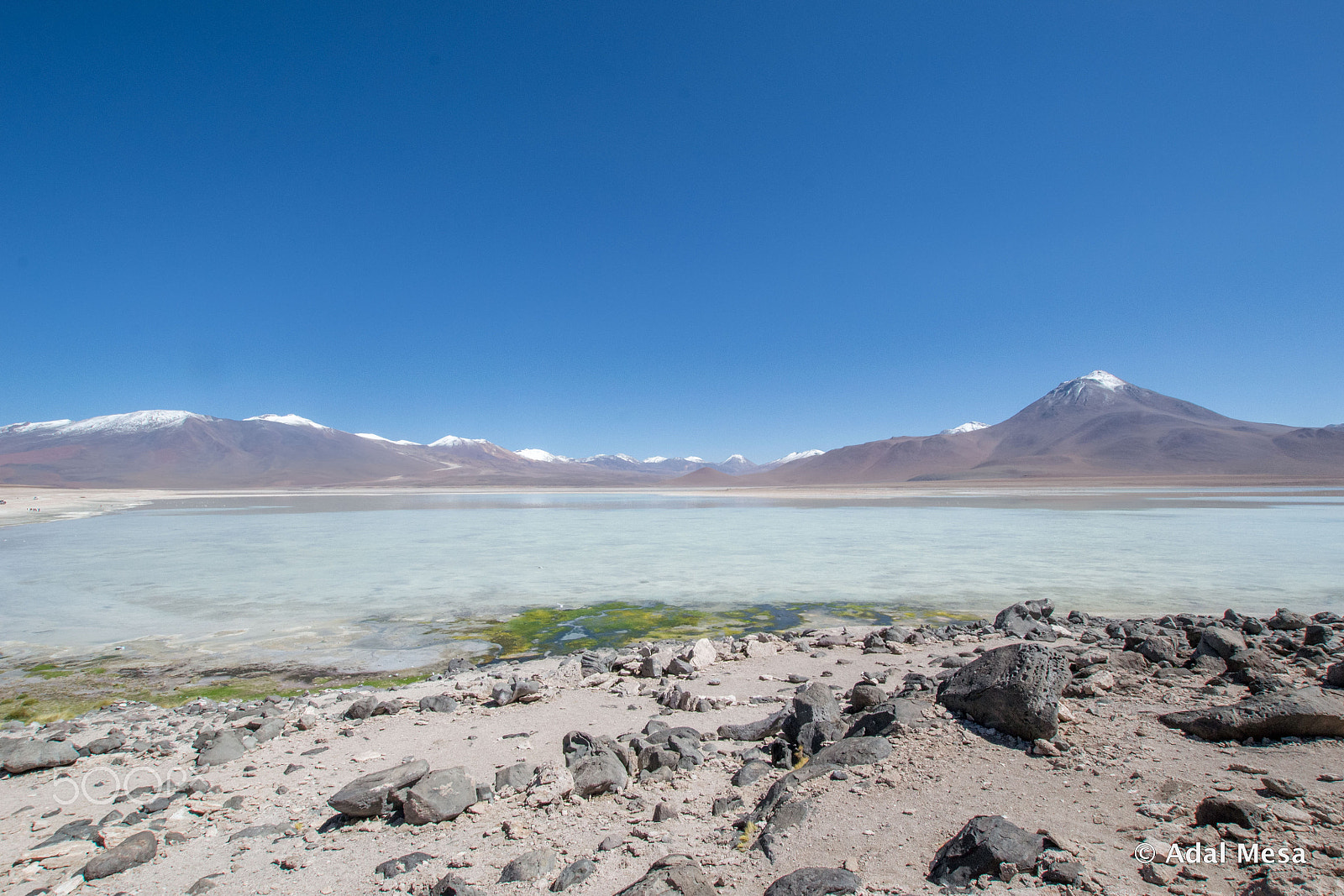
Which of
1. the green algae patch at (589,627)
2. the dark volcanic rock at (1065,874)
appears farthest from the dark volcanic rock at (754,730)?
the green algae patch at (589,627)

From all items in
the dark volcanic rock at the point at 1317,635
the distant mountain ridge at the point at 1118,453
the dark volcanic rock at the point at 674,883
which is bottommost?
the dark volcanic rock at the point at 674,883

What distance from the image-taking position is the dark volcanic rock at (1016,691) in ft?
12.9

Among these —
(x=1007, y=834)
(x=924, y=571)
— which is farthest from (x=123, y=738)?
(x=924, y=571)

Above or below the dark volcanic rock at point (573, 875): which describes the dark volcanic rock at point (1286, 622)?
above

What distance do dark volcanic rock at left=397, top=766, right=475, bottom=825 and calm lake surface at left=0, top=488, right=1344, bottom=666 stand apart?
5881mm

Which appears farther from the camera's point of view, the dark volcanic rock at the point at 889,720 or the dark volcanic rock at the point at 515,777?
the dark volcanic rock at the point at 889,720

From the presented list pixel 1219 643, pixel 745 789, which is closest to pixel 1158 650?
pixel 1219 643

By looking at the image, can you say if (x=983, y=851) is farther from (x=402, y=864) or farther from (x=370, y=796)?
(x=370, y=796)

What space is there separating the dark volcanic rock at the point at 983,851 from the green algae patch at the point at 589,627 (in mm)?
6727

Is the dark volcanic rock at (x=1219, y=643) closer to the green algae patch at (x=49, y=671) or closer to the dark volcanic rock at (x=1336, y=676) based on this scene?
the dark volcanic rock at (x=1336, y=676)

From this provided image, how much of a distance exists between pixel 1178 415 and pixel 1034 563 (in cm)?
21326

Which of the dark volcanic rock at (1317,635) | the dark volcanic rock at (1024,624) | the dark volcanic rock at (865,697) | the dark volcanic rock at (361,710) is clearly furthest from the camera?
the dark volcanic rock at (1024,624)

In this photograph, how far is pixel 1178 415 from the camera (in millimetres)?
181125

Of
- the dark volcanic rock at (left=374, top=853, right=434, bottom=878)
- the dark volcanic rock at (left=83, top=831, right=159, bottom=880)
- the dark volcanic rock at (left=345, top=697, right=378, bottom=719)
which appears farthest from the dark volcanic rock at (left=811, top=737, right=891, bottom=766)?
the dark volcanic rock at (left=345, top=697, right=378, bottom=719)
